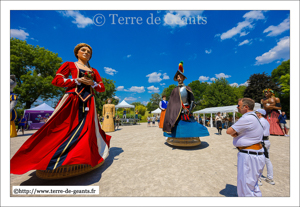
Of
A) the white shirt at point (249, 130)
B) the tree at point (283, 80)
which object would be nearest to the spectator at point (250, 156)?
the white shirt at point (249, 130)

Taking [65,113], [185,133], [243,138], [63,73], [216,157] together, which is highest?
[63,73]

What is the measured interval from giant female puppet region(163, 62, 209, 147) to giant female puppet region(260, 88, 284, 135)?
6.16 meters

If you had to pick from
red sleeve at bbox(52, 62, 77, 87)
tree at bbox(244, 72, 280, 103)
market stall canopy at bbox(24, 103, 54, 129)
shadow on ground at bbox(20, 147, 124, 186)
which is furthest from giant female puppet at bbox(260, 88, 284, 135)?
market stall canopy at bbox(24, 103, 54, 129)

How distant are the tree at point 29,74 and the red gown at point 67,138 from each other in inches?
610

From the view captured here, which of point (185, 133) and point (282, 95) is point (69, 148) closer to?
point (185, 133)

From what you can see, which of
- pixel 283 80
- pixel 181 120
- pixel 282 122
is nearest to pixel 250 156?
pixel 181 120

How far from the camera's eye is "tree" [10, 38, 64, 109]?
13.2 metres

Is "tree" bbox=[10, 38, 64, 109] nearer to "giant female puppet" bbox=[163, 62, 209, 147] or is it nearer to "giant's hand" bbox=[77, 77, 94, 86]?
"giant's hand" bbox=[77, 77, 94, 86]

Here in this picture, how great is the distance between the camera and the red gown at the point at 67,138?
2.13 m

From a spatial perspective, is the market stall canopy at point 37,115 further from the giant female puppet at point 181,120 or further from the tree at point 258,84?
the tree at point 258,84

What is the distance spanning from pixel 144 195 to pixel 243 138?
1.77 metres

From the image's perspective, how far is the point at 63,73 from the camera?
9.04 ft

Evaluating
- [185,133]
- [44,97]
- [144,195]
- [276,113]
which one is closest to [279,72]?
[276,113]

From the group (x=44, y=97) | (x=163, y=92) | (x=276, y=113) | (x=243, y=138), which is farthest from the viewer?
(x=163, y=92)
